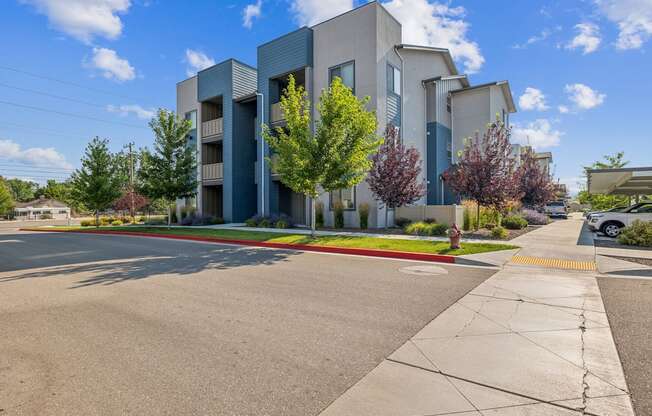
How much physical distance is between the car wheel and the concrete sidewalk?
12885mm

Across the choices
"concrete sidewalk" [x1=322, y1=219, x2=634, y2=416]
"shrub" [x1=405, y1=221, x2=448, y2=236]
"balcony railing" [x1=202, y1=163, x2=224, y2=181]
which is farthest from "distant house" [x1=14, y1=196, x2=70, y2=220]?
"concrete sidewalk" [x1=322, y1=219, x2=634, y2=416]

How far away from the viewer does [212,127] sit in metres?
25.6

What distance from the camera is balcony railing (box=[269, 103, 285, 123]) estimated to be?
21589mm

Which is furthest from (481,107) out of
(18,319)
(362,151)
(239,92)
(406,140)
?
(18,319)

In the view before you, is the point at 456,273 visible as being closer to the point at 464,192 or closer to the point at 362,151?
the point at 362,151

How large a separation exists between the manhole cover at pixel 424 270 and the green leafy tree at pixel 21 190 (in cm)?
13556

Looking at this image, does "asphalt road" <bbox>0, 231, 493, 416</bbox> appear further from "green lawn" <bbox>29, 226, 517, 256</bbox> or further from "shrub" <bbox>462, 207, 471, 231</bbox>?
"shrub" <bbox>462, 207, 471, 231</bbox>

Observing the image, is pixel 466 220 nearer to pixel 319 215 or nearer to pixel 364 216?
pixel 364 216

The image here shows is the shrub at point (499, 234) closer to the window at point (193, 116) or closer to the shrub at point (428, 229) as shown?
the shrub at point (428, 229)

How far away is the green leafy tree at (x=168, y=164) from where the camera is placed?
65.9ft

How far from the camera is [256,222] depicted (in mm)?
20562

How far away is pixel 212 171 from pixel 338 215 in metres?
12.1

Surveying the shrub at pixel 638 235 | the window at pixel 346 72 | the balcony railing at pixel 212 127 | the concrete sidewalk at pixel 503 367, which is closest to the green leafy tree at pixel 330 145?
the window at pixel 346 72

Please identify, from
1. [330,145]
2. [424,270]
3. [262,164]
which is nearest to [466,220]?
[330,145]
